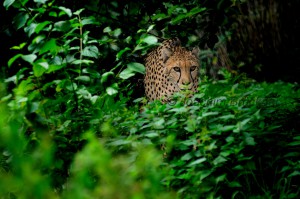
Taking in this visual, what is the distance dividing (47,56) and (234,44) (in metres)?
6.32

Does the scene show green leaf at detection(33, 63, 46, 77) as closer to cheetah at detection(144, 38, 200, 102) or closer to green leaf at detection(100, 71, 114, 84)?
green leaf at detection(100, 71, 114, 84)

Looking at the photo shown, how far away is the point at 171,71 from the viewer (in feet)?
18.0

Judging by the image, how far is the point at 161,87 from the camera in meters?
5.54

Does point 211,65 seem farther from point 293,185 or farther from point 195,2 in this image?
point 293,185

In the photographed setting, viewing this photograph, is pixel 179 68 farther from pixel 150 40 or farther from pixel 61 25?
pixel 61 25

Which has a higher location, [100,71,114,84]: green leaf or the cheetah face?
[100,71,114,84]: green leaf

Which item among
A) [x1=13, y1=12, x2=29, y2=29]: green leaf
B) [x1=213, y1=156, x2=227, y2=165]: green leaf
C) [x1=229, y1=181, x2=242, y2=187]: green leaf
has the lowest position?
[x1=229, y1=181, x2=242, y2=187]: green leaf

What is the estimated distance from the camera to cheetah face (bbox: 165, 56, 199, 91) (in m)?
5.42

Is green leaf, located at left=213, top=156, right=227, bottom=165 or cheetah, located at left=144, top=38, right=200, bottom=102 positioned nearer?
green leaf, located at left=213, top=156, right=227, bottom=165

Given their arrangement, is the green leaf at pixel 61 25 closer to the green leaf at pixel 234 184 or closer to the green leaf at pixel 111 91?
the green leaf at pixel 111 91

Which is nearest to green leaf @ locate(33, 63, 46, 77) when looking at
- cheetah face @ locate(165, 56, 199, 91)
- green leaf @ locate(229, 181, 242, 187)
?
green leaf @ locate(229, 181, 242, 187)

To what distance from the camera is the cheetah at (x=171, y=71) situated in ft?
17.8

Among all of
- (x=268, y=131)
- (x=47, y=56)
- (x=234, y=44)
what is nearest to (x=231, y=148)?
(x=268, y=131)

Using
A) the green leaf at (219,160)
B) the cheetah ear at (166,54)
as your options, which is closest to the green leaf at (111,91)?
the green leaf at (219,160)
